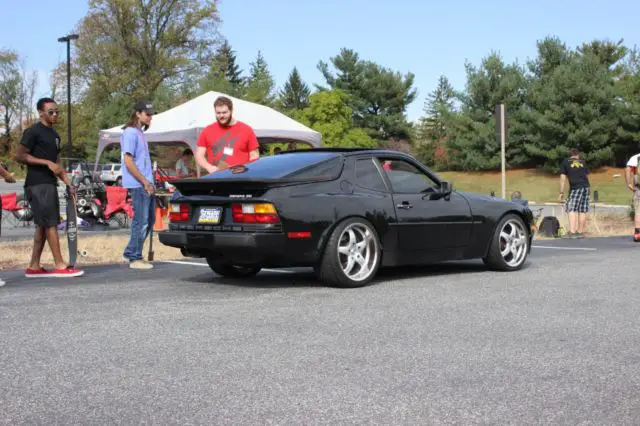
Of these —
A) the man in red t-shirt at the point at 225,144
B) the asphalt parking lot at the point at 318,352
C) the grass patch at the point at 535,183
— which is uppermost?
the grass patch at the point at 535,183

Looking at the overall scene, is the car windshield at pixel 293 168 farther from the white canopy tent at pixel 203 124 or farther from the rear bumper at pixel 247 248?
the white canopy tent at pixel 203 124

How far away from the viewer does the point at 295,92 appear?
9650 centimetres

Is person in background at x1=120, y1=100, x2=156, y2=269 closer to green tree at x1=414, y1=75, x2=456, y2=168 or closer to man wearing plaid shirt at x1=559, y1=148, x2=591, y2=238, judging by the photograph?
man wearing plaid shirt at x1=559, y1=148, x2=591, y2=238

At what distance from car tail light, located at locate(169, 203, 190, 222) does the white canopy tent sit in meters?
10.5

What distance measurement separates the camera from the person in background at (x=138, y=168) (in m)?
8.77

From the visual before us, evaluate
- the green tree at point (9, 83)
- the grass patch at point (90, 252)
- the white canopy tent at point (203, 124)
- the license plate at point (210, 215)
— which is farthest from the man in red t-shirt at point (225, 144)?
the green tree at point (9, 83)

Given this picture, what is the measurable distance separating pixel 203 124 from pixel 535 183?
3470 centimetres

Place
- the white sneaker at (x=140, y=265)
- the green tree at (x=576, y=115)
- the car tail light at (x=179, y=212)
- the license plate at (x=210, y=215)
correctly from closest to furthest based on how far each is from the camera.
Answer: the license plate at (x=210, y=215) → the car tail light at (x=179, y=212) → the white sneaker at (x=140, y=265) → the green tree at (x=576, y=115)

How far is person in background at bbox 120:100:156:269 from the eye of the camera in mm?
8769

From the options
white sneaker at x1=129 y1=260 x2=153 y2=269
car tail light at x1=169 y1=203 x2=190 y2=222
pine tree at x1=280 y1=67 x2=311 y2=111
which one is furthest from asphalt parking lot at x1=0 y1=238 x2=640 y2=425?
pine tree at x1=280 y1=67 x2=311 y2=111

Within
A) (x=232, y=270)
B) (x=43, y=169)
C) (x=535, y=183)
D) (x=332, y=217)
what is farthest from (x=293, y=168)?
(x=535, y=183)

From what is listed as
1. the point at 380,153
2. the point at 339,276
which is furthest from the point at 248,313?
the point at 380,153

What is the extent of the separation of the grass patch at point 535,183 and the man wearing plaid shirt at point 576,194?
23.6 meters

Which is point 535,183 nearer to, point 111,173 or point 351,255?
point 111,173
